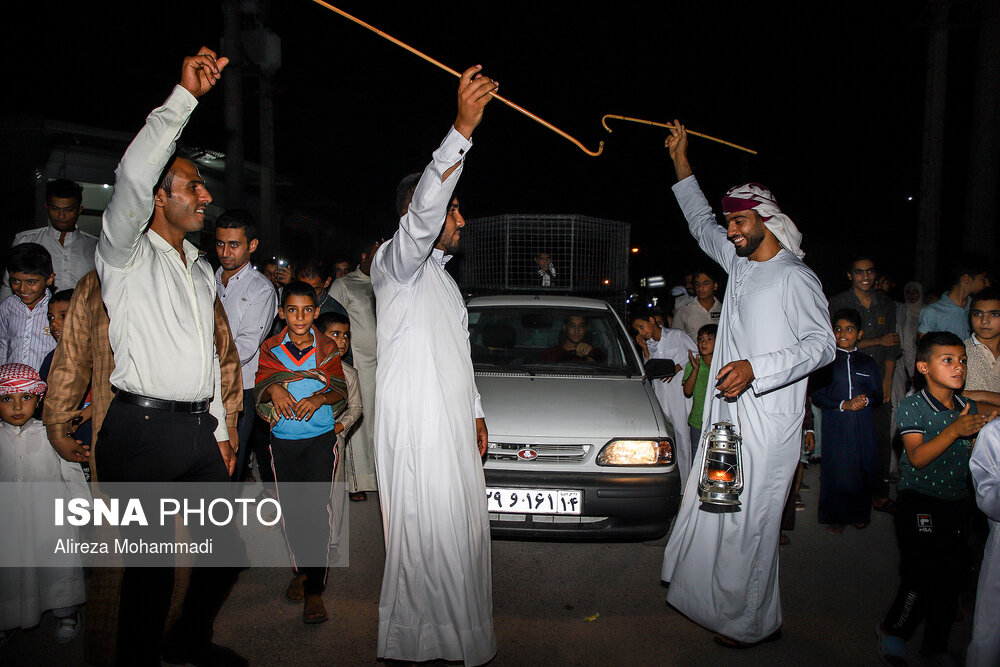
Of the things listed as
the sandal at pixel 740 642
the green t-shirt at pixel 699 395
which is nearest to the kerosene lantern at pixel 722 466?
the sandal at pixel 740 642

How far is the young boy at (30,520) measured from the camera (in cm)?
305

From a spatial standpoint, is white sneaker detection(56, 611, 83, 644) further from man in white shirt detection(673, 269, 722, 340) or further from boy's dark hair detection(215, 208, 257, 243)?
man in white shirt detection(673, 269, 722, 340)

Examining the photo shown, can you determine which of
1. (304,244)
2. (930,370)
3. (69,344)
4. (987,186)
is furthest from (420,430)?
(304,244)

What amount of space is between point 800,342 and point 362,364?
3.52 m

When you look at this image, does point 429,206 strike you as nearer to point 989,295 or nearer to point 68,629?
point 68,629

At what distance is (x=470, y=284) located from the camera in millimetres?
7996

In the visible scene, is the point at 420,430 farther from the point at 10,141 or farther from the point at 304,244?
the point at 304,244

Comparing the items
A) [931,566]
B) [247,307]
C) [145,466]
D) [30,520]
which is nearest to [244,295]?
[247,307]

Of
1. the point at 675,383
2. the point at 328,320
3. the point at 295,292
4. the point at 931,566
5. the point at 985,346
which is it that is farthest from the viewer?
the point at 675,383

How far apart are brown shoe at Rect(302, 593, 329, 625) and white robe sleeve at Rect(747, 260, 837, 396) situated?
7.99 feet

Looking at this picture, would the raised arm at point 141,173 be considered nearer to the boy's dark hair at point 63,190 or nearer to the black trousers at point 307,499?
the black trousers at point 307,499

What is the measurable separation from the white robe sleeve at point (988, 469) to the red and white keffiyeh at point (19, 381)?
4167mm

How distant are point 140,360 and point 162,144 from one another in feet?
2.65

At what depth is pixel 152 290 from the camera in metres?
2.48
